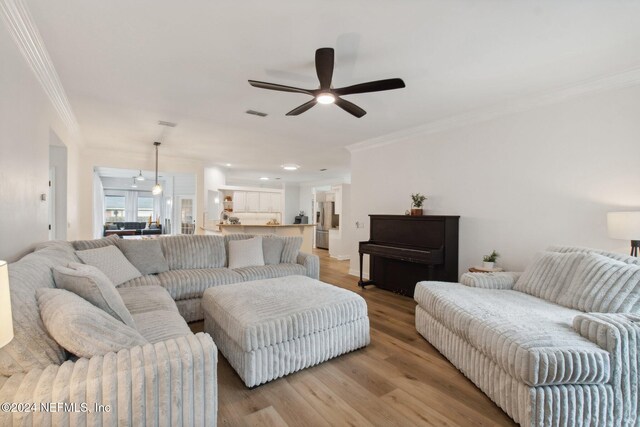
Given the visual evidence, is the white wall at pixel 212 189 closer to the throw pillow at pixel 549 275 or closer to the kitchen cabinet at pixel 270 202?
the kitchen cabinet at pixel 270 202

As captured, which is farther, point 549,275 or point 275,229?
point 275,229

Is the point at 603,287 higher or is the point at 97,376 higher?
the point at 603,287

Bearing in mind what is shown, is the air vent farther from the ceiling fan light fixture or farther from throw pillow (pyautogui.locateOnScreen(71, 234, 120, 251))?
throw pillow (pyautogui.locateOnScreen(71, 234, 120, 251))

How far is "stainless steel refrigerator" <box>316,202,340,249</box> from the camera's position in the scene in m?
9.52

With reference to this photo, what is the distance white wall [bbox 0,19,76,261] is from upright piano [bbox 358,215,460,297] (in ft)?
12.6

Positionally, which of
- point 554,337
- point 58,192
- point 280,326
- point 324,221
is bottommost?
point 280,326

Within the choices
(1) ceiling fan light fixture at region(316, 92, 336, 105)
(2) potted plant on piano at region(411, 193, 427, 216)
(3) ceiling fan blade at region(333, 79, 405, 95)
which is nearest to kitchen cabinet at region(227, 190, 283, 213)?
(2) potted plant on piano at region(411, 193, 427, 216)

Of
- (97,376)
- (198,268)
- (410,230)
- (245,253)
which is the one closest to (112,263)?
(198,268)

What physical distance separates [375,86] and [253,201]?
7172 mm

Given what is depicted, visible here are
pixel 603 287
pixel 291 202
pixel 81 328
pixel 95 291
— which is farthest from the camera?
pixel 291 202

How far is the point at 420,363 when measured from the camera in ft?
8.00

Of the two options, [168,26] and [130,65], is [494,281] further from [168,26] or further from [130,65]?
[130,65]

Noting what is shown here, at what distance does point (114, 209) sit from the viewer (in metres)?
12.5

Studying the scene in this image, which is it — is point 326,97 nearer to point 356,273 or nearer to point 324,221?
point 356,273
